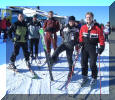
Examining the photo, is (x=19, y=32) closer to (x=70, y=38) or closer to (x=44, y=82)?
(x=70, y=38)

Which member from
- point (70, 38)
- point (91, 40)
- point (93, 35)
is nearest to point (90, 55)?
point (91, 40)

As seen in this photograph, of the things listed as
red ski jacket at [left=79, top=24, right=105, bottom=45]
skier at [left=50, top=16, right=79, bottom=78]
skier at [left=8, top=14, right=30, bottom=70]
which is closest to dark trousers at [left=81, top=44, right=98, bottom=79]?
red ski jacket at [left=79, top=24, right=105, bottom=45]

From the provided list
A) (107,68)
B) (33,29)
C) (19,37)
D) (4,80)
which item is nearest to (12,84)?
(4,80)

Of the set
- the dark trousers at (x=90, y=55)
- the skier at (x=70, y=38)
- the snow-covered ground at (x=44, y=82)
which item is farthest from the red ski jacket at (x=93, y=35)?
the snow-covered ground at (x=44, y=82)

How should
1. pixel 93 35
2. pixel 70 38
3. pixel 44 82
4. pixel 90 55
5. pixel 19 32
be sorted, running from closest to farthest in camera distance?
pixel 93 35
pixel 90 55
pixel 44 82
pixel 70 38
pixel 19 32

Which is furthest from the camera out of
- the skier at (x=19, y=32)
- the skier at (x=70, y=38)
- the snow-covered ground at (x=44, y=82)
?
the skier at (x=19, y=32)

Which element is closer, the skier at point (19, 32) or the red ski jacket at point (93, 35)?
the red ski jacket at point (93, 35)

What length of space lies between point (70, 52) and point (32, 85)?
1.48 meters

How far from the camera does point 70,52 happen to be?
19.8ft

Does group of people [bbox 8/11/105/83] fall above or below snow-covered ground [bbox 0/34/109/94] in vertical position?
above

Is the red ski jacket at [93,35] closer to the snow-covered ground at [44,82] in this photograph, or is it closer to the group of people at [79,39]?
the group of people at [79,39]

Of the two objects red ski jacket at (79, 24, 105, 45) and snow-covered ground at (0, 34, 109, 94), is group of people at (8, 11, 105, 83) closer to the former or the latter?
red ski jacket at (79, 24, 105, 45)

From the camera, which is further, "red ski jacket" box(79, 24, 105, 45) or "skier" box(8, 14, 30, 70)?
"skier" box(8, 14, 30, 70)

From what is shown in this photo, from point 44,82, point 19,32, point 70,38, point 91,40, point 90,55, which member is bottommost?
point 44,82
